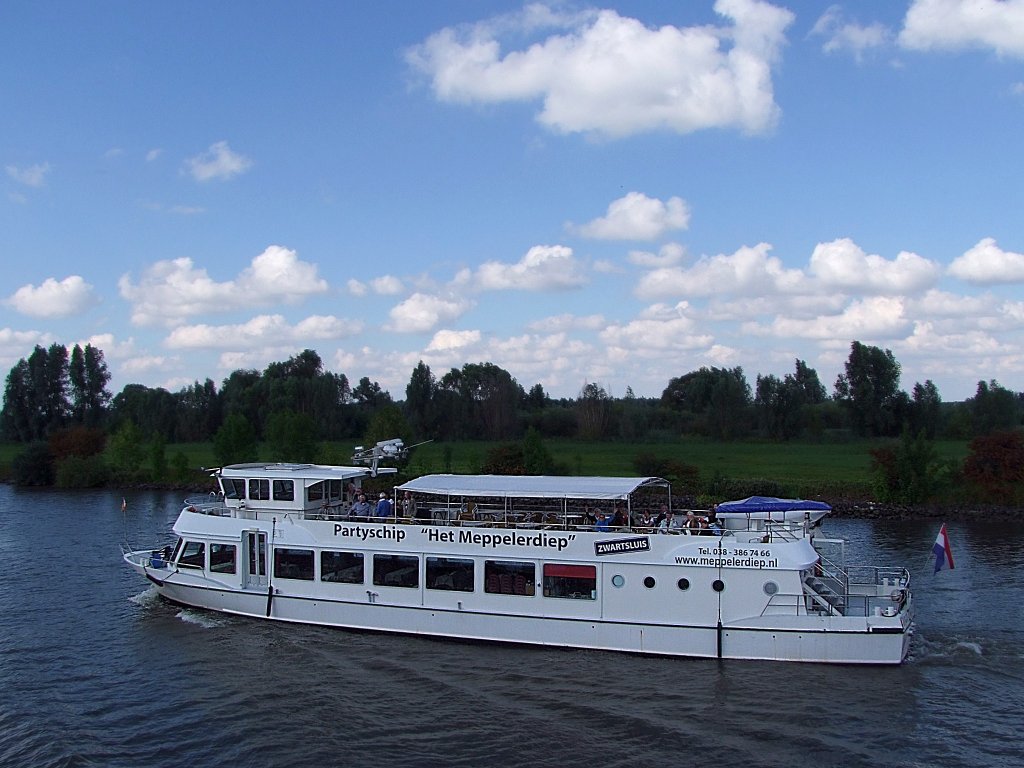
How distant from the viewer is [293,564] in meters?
24.8

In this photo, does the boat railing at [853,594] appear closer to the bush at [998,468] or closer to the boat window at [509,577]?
the boat window at [509,577]

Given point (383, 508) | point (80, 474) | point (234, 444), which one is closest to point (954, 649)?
point (383, 508)

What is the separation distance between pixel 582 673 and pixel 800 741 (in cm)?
535

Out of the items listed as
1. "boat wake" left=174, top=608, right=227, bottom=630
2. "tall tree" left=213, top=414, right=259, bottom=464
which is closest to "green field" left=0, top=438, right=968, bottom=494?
"tall tree" left=213, top=414, right=259, bottom=464

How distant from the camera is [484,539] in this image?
74.9ft

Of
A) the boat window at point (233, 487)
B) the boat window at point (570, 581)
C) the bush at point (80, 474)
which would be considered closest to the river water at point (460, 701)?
the boat window at point (570, 581)

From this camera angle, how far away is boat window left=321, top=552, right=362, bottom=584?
2427 centimetres

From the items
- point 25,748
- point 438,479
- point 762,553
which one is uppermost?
point 438,479

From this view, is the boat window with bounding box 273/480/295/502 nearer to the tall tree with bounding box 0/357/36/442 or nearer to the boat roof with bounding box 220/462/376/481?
the boat roof with bounding box 220/462/376/481

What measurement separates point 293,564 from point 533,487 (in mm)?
7320

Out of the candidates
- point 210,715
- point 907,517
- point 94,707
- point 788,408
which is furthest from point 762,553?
point 788,408

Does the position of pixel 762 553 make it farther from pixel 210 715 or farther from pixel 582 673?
pixel 210 715

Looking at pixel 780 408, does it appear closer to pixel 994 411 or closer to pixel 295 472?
pixel 994 411

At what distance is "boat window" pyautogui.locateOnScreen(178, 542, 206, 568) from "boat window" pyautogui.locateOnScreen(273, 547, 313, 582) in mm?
2920
